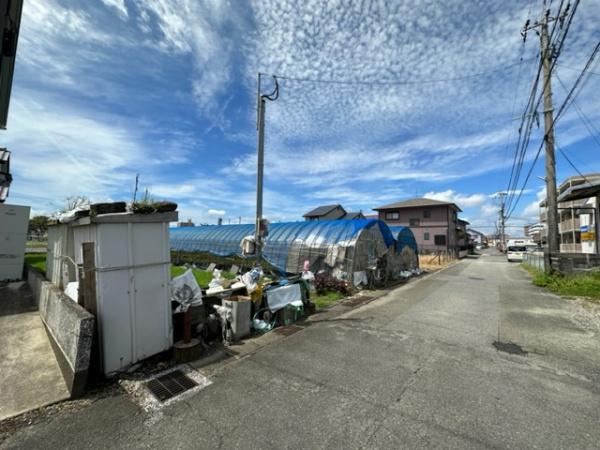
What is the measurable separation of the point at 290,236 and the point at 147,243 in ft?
32.0

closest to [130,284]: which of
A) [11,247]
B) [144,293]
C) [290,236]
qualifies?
[144,293]

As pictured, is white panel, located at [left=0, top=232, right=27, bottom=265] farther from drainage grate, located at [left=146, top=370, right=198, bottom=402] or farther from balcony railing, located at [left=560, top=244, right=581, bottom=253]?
balcony railing, located at [left=560, top=244, right=581, bottom=253]

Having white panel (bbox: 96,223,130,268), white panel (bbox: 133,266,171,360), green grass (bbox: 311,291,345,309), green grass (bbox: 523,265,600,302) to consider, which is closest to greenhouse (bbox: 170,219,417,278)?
green grass (bbox: 311,291,345,309)

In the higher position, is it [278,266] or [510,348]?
[278,266]

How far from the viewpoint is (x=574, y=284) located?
34.3 ft

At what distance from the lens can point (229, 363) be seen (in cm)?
423

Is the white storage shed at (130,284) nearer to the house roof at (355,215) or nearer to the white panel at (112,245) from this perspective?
the white panel at (112,245)

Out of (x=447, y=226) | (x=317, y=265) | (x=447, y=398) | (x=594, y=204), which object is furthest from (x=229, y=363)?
(x=447, y=226)

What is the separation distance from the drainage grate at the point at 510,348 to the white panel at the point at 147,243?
20.5 ft

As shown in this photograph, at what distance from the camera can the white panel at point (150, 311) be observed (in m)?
4.00

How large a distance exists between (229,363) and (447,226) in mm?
35371

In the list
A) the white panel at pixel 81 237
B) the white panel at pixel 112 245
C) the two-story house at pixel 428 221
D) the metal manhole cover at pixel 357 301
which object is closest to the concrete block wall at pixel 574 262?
the metal manhole cover at pixel 357 301

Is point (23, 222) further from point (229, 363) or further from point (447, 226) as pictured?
point (447, 226)

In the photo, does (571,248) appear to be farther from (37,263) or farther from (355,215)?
(37,263)
